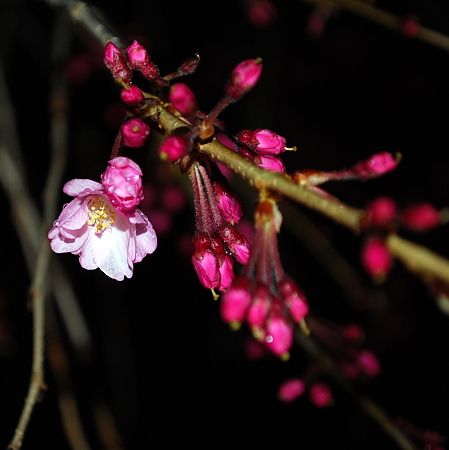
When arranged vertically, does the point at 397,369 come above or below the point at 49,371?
below

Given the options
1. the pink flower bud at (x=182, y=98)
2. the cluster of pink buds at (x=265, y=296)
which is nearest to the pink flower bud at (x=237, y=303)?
the cluster of pink buds at (x=265, y=296)

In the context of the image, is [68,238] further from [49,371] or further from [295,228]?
[49,371]

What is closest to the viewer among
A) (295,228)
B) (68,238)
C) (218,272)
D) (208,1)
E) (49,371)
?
(218,272)

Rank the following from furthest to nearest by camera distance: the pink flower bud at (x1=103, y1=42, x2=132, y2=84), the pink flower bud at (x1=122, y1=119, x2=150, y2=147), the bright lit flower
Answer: the bright lit flower
the pink flower bud at (x1=103, y1=42, x2=132, y2=84)
the pink flower bud at (x1=122, y1=119, x2=150, y2=147)

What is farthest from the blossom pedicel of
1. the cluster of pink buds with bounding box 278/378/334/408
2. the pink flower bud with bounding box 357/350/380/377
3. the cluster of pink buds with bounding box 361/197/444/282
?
the pink flower bud with bounding box 357/350/380/377

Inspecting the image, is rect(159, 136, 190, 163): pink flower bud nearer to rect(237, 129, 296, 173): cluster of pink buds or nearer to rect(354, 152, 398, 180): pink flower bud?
rect(237, 129, 296, 173): cluster of pink buds

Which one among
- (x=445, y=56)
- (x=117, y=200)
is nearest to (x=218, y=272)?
(x=117, y=200)

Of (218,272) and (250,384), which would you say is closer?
(218,272)

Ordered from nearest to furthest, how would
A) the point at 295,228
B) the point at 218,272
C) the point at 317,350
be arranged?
the point at 218,272, the point at 317,350, the point at 295,228

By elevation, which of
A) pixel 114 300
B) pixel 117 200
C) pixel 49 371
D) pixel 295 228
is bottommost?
pixel 117 200
